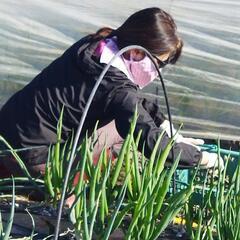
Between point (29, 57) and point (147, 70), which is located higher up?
point (147, 70)

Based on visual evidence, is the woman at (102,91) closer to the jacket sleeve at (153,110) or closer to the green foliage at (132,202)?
the jacket sleeve at (153,110)

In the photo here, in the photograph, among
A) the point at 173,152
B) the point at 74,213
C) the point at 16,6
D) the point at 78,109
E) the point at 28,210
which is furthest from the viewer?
the point at 16,6

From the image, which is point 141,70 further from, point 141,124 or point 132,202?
point 132,202

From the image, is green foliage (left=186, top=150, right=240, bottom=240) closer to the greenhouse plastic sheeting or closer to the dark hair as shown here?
the dark hair

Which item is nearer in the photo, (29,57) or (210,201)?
(210,201)

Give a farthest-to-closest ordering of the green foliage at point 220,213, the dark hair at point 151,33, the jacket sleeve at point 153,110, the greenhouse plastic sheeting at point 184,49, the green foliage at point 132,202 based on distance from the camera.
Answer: the greenhouse plastic sheeting at point 184,49 < the jacket sleeve at point 153,110 < the dark hair at point 151,33 < the green foliage at point 220,213 < the green foliage at point 132,202

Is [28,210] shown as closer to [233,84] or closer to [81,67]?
[81,67]

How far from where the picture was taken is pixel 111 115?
3.32 metres

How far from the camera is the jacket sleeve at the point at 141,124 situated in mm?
3160

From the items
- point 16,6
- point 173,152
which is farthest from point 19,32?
point 173,152

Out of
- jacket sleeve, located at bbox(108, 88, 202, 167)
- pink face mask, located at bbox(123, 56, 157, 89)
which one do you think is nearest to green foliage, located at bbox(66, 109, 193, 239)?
jacket sleeve, located at bbox(108, 88, 202, 167)

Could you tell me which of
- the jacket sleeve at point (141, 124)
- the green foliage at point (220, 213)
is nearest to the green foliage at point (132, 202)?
the green foliage at point (220, 213)

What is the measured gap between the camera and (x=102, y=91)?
3270mm

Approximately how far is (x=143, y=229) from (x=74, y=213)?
264 millimetres
